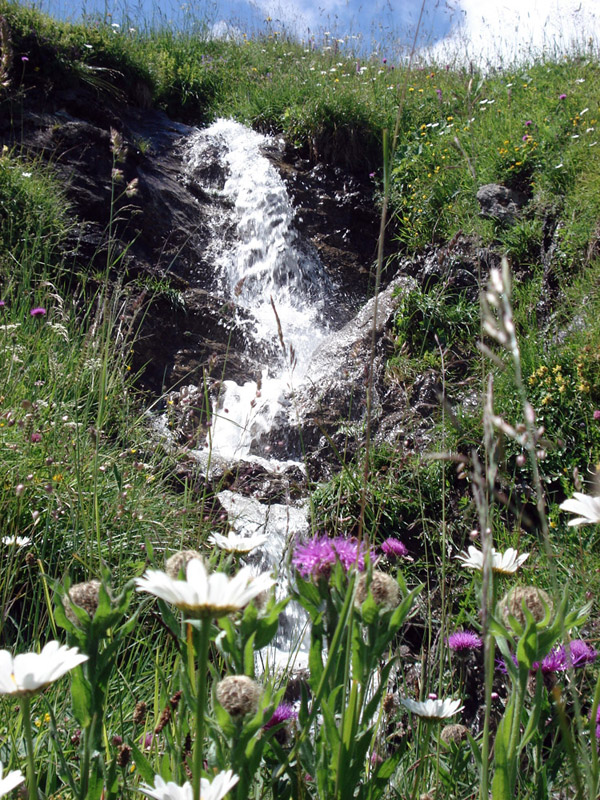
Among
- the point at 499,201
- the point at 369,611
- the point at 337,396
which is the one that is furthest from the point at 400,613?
the point at 499,201

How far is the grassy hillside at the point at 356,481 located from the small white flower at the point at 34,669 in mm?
22

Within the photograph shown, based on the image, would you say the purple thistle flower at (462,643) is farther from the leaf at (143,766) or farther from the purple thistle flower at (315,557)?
the leaf at (143,766)

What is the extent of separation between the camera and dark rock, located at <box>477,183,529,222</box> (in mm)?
4246

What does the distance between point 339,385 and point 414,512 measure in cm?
127

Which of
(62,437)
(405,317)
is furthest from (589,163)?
(62,437)

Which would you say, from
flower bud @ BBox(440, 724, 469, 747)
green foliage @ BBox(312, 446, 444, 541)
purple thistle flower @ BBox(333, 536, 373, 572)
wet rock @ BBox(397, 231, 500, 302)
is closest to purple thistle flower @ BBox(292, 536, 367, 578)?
purple thistle flower @ BBox(333, 536, 373, 572)

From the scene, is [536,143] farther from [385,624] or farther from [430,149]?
[385,624]

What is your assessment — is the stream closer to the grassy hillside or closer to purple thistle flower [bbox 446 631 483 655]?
the grassy hillside

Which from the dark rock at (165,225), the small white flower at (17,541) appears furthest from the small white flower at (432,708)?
the dark rock at (165,225)

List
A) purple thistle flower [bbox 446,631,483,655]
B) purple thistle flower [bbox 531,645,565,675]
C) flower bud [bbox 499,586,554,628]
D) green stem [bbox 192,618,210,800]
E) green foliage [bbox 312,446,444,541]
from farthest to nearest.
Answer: green foliage [bbox 312,446,444,541] → purple thistle flower [bbox 446,631,483,655] → purple thistle flower [bbox 531,645,565,675] → flower bud [bbox 499,586,554,628] → green stem [bbox 192,618,210,800]

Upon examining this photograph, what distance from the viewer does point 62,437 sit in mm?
2250

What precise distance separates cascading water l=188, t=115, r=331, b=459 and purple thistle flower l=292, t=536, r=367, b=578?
3.09 metres

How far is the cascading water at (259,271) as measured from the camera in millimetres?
4156

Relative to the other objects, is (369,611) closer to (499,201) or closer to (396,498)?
(396,498)
